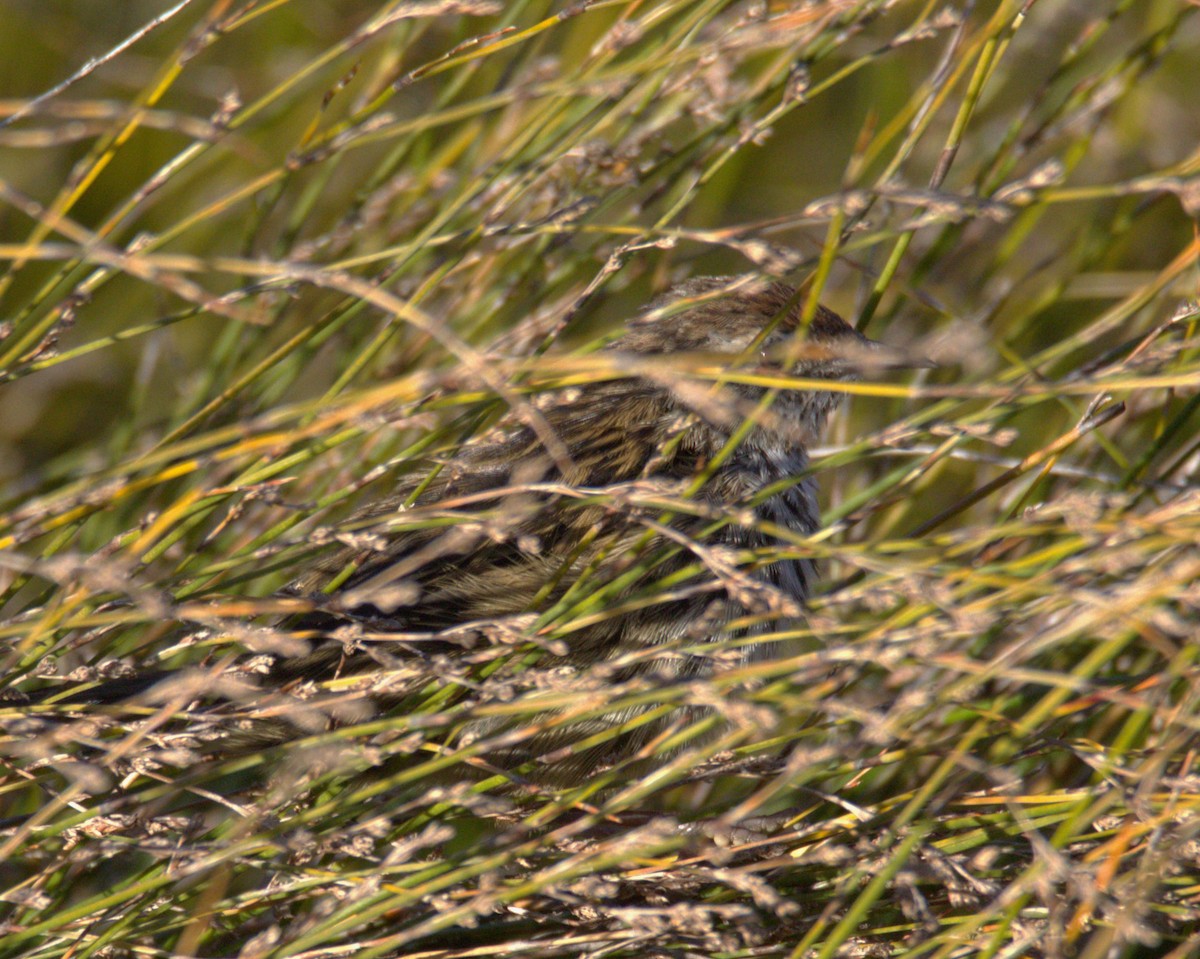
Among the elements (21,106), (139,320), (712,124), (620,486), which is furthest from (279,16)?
(620,486)

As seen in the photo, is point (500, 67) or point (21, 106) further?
point (500, 67)

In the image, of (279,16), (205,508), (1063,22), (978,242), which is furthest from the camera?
(279,16)

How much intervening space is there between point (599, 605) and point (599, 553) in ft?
0.32

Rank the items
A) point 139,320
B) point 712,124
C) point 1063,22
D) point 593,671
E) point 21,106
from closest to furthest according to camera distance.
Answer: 1. point 593,671
2. point 21,106
3. point 712,124
4. point 139,320
5. point 1063,22

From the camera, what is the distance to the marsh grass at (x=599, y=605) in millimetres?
1648

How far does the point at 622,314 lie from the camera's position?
484 cm

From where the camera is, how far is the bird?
1746mm

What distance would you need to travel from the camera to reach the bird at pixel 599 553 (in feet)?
5.73

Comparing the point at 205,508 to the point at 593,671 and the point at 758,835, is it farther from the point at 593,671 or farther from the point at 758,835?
Answer: the point at 758,835

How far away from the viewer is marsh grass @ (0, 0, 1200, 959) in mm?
1648

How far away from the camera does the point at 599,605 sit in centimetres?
219

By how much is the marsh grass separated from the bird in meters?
0.05

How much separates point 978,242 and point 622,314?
1633 mm

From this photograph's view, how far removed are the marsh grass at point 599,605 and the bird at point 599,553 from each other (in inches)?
1.9
